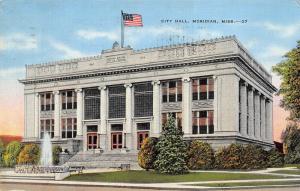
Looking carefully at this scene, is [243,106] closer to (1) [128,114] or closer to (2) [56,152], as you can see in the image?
(1) [128,114]

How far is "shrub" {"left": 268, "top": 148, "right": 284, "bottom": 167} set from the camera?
83.3ft

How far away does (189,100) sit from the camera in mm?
31203

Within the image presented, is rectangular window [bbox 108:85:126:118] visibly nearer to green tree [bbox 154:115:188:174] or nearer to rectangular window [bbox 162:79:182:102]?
rectangular window [bbox 162:79:182:102]

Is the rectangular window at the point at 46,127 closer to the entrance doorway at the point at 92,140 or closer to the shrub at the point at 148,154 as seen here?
the entrance doorway at the point at 92,140

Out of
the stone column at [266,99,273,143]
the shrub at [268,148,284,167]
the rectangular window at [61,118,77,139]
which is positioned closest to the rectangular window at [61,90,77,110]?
the rectangular window at [61,118,77,139]

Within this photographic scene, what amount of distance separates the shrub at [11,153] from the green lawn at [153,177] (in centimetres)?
364

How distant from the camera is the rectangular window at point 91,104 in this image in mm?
31891

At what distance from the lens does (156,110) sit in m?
30.4

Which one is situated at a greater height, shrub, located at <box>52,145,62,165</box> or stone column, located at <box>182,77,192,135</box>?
stone column, located at <box>182,77,192,135</box>

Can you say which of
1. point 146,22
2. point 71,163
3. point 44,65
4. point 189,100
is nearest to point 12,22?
point 44,65

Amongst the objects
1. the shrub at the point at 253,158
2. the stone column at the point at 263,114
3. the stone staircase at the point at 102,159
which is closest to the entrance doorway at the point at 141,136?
the stone staircase at the point at 102,159

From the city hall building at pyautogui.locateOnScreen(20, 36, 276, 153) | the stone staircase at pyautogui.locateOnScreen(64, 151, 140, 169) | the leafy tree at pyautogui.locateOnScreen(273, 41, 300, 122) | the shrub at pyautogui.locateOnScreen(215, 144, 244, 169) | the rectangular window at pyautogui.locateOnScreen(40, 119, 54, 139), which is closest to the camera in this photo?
the leafy tree at pyautogui.locateOnScreen(273, 41, 300, 122)

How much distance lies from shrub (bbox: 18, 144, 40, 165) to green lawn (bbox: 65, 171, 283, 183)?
3281mm

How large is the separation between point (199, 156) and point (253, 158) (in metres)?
2.71
